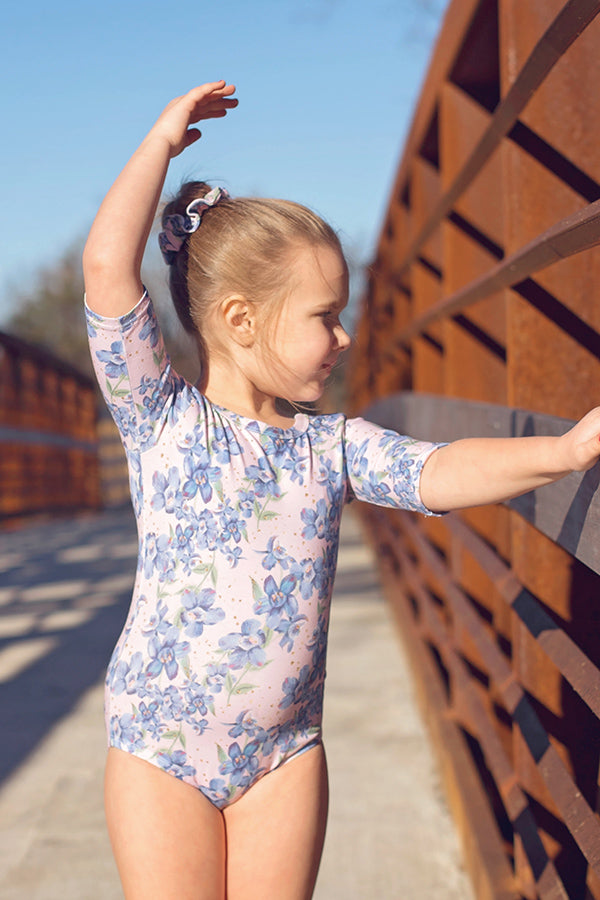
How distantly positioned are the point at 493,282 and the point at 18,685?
3.03 metres

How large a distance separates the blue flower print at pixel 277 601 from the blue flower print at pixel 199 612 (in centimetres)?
6

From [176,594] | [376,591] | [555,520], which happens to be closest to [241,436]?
[176,594]

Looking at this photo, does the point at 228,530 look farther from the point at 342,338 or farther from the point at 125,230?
the point at 125,230

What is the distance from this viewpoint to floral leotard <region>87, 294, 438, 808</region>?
144 cm

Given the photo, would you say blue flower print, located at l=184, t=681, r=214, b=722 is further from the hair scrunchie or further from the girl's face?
the hair scrunchie

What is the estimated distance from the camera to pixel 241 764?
1.47m

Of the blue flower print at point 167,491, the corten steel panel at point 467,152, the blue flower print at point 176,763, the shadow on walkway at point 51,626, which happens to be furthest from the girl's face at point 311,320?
the shadow on walkway at point 51,626

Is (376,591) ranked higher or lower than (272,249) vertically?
lower

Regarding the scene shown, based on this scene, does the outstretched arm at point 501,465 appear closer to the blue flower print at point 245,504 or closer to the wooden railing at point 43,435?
the blue flower print at point 245,504

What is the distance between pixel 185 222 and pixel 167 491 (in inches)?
17.6

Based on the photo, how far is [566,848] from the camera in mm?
1818

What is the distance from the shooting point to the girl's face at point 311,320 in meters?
1.52

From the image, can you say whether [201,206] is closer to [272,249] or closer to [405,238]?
[272,249]

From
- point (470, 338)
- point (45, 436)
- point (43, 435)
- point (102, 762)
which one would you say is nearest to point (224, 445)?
point (470, 338)
